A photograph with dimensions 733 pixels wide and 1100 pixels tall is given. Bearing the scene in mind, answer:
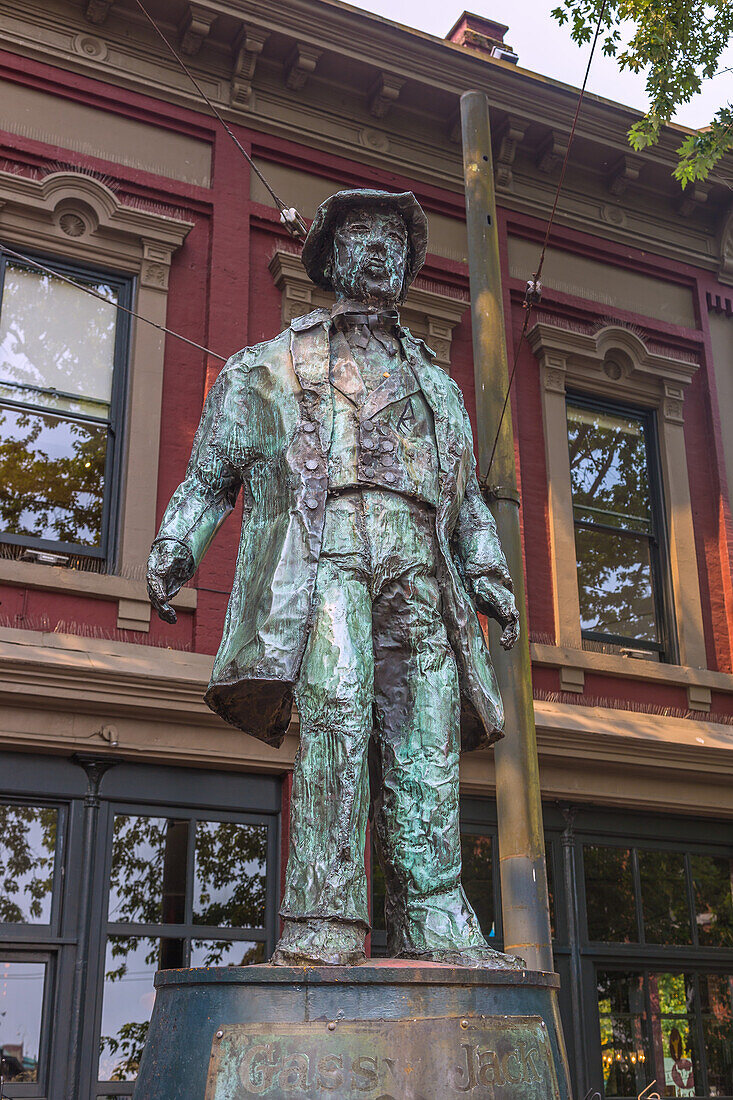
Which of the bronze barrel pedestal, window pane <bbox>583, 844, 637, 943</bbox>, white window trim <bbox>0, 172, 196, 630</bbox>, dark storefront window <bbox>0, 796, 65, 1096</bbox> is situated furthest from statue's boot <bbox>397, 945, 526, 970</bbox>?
window pane <bbox>583, 844, 637, 943</bbox>

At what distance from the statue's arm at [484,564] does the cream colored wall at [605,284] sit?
8360 mm

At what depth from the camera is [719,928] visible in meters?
10.8

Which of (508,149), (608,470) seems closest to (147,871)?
(608,470)

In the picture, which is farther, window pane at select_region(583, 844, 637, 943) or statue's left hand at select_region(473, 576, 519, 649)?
window pane at select_region(583, 844, 637, 943)

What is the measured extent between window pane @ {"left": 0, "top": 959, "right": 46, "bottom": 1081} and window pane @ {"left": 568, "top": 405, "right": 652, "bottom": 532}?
632 centimetres

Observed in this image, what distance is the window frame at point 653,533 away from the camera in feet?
38.0

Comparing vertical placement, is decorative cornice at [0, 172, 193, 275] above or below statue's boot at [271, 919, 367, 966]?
above

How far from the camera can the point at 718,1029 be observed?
1042 centimetres

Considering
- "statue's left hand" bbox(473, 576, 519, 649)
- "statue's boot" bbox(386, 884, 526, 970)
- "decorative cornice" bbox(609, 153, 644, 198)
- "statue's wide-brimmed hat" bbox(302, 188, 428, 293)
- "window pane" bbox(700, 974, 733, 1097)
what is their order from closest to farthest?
"statue's boot" bbox(386, 884, 526, 970)
"statue's left hand" bbox(473, 576, 519, 649)
"statue's wide-brimmed hat" bbox(302, 188, 428, 293)
"window pane" bbox(700, 974, 733, 1097)
"decorative cornice" bbox(609, 153, 644, 198)

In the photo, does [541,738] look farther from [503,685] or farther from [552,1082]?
[552,1082]

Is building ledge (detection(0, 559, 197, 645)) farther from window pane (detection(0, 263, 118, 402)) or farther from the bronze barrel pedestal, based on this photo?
the bronze barrel pedestal

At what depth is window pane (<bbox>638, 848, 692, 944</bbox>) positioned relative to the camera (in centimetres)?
1045

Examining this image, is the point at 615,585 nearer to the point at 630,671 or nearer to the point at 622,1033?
the point at 630,671

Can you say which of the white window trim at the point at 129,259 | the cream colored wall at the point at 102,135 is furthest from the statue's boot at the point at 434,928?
the cream colored wall at the point at 102,135
